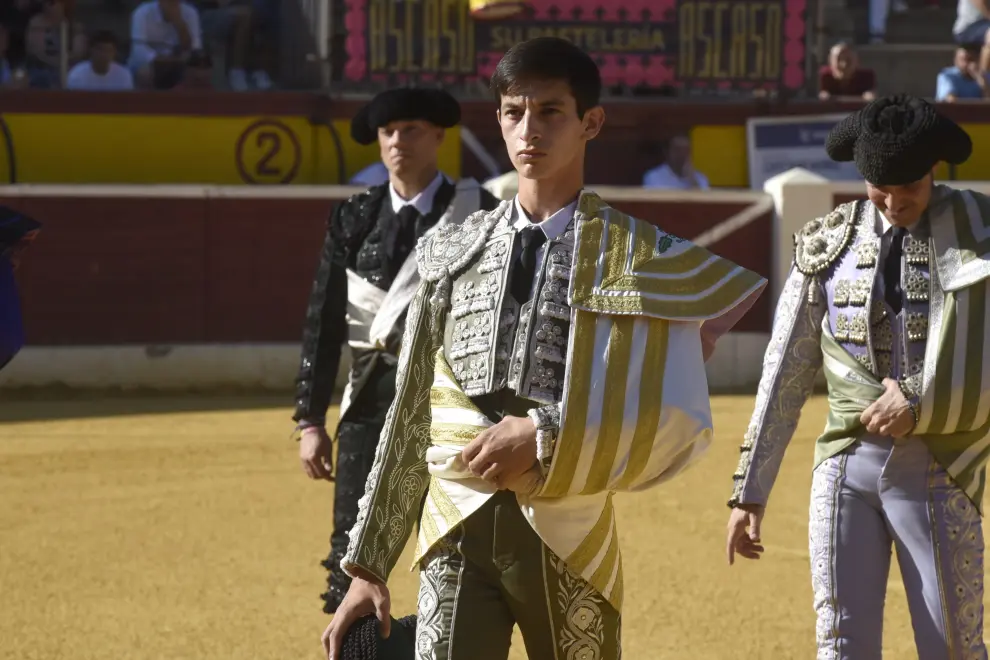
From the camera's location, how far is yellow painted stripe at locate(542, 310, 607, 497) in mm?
2605

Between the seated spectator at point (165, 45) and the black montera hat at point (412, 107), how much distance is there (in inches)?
319

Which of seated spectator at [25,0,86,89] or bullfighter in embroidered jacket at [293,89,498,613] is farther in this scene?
seated spectator at [25,0,86,89]

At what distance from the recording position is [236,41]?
1254cm

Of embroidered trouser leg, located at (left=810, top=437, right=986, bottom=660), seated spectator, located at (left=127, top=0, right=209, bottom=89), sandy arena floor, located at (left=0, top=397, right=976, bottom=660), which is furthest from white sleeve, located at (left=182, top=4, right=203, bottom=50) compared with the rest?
embroidered trouser leg, located at (left=810, top=437, right=986, bottom=660)

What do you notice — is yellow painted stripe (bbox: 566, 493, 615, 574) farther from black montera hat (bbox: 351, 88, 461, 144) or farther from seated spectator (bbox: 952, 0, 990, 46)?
seated spectator (bbox: 952, 0, 990, 46)

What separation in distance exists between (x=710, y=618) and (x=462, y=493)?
3.06 m

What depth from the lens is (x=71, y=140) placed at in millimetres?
11812

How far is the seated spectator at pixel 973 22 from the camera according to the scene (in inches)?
557

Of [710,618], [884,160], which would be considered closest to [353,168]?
[710,618]

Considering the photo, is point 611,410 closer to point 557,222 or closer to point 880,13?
point 557,222

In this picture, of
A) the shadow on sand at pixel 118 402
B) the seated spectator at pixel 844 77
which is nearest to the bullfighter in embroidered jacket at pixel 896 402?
the shadow on sand at pixel 118 402

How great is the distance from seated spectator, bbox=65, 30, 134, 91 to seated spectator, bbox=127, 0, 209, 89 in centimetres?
25

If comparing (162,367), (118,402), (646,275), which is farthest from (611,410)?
(162,367)

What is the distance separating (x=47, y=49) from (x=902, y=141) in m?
9.66
